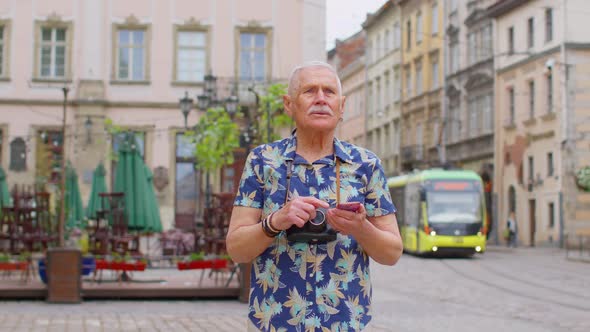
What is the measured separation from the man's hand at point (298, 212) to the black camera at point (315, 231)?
0.03 m

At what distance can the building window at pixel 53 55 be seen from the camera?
38656 mm

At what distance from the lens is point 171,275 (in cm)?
2172

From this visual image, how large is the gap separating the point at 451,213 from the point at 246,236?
3169 centimetres

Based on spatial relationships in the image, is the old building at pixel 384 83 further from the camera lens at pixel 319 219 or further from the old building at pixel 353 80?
the camera lens at pixel 319 219

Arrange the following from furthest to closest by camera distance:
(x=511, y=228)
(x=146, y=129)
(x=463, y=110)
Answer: (x=463, y=110), (x=511, y=228), (x=146, y=129)

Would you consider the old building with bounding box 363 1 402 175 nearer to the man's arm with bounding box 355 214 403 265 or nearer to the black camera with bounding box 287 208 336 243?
the man's arm with bounding box 355 214 403 265

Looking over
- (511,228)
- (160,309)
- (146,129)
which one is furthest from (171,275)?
(511,228)

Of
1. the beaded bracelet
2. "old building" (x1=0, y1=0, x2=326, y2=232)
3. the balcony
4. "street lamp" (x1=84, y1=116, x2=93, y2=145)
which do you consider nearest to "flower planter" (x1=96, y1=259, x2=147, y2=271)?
the beaded bracelet

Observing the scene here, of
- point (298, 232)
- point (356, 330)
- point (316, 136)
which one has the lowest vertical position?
point (356, 330)

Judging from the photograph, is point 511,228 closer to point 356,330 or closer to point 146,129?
point 146,129

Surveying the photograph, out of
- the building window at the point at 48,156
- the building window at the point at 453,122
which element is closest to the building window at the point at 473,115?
the building window at the point at 453,122

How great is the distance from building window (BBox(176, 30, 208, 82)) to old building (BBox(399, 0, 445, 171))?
2338 cm

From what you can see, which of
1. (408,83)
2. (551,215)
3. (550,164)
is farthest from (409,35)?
(551,215)

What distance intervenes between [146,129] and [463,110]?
917 inches
